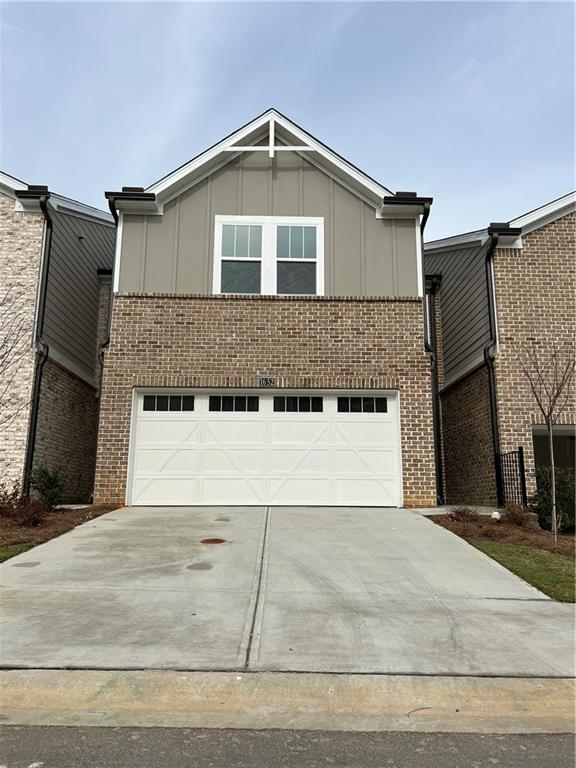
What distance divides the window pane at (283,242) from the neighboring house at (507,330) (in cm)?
453

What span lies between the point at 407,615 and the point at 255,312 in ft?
27.0

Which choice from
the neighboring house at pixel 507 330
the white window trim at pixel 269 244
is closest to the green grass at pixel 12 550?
the white window trim at pixel 269 244

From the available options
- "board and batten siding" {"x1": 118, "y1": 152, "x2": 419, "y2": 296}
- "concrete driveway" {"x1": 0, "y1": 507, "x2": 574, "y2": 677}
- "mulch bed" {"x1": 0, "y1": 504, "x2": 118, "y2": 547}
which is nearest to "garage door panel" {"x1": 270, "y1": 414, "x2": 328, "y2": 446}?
"board and batten siding" {"x1": 118, "y1": 152, "x2": 419, "y2": 296}

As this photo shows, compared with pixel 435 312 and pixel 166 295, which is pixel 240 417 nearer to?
pixel 166 295

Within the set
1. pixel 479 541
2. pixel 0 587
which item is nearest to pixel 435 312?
pixel 479 541

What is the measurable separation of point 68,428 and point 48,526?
528cm

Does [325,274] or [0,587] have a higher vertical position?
[325,274]

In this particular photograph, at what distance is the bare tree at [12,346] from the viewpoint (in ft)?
40.2

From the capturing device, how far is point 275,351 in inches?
491

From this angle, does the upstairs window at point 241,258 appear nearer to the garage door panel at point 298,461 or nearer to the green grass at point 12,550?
the garage door panel at point 298,461

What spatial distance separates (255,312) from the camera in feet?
41.4

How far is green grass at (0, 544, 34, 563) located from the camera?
7.52 metres

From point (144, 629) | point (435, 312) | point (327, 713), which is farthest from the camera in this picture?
point (435, 312)

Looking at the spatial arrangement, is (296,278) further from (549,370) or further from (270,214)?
(549,370)
